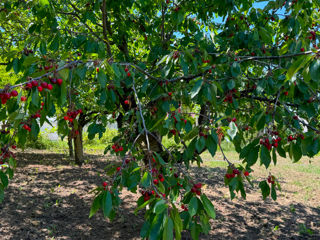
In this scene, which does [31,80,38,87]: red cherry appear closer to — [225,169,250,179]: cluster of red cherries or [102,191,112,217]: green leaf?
[102,191,112,217]: green leaf

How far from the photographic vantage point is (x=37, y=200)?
5.11 m

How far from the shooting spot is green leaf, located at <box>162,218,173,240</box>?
1.00m

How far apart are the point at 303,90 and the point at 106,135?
14.2 metres

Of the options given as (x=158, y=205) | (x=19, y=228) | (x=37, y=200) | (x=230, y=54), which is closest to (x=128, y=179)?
(x=158, y=205)

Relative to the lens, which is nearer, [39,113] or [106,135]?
[39,113]

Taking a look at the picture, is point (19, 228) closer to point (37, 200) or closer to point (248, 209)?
point (37, 200)

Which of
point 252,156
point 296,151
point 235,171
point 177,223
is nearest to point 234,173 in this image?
point 235,171

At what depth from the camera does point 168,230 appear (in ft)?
3.35

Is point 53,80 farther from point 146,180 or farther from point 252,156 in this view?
point 252,156

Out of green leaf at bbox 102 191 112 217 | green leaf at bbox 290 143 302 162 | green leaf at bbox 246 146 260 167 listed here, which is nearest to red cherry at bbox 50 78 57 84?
green leaf at bbox 102 191 112 217

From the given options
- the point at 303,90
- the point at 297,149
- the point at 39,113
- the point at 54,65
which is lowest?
the point at 297,149

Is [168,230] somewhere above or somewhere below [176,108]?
below

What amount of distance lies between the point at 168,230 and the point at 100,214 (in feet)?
13.3

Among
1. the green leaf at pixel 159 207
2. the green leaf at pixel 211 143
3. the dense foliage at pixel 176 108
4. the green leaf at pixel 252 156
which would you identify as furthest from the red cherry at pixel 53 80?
the green leaf at pixel 252 156
